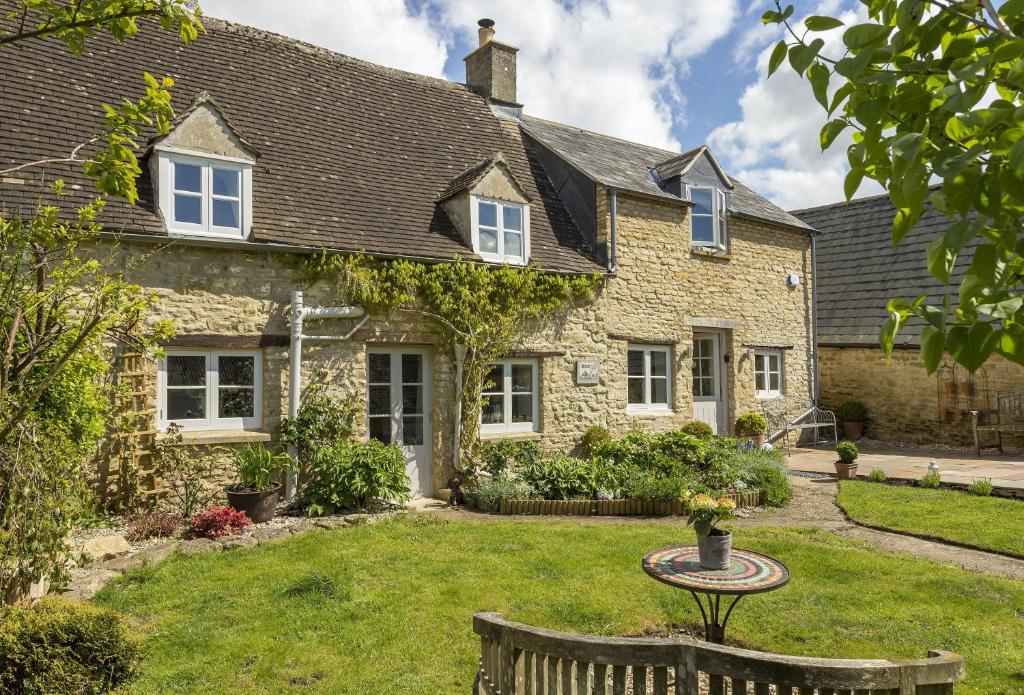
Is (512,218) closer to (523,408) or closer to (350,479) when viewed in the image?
(523,408)

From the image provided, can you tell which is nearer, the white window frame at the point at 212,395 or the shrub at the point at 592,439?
the white window frame at the point at 212,395

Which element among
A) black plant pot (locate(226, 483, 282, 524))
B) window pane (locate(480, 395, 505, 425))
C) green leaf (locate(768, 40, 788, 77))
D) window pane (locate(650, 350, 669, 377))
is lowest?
black plant pot (locate(226, 483, 282, 524))

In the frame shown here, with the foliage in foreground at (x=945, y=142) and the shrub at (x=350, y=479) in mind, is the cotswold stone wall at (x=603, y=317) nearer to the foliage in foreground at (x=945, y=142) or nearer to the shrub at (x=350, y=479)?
the shrub at (x=350, y=479)

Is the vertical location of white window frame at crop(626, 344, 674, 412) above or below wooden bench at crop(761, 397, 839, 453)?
above

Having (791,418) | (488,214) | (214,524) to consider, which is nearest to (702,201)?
(488,214)

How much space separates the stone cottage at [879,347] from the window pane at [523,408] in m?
9.94

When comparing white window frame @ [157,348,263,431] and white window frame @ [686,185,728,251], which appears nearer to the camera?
white window frame @ [157,348,263,431]

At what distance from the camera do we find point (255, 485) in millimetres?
9461

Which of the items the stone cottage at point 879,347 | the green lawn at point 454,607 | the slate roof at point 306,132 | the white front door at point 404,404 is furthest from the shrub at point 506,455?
the stone cottage at point 879,347

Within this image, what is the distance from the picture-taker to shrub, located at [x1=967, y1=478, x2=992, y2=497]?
11.2 m

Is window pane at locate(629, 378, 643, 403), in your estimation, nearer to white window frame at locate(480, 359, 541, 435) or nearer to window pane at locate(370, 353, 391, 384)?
white window frame at locate(480, 359, 541, 435)

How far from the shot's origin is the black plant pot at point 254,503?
9.14m

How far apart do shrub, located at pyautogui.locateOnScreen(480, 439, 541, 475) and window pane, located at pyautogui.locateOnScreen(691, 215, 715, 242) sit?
693cm

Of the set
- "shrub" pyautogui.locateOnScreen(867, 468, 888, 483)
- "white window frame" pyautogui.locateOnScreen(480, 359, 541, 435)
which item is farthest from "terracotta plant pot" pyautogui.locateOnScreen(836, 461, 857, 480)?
"white window frame" pyautogui.locateOnScreen(480, 359, 541, 435)
